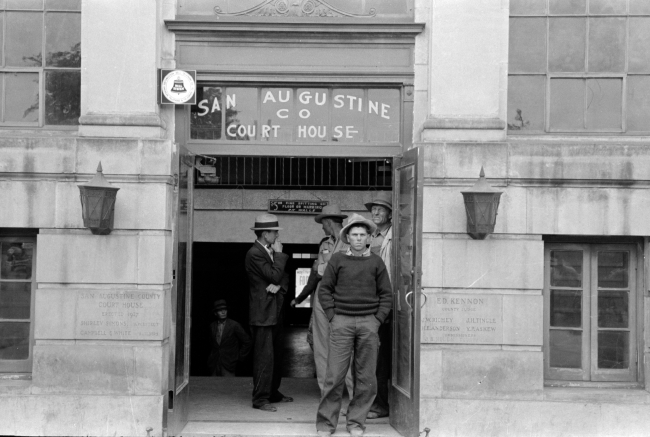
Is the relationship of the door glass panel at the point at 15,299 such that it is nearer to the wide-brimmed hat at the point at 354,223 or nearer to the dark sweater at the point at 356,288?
the dark sweater at the point at 356,288

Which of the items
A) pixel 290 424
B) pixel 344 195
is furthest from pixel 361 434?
pixel 344 195

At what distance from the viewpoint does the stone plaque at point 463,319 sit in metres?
8.77

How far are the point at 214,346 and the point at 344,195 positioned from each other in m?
3.67

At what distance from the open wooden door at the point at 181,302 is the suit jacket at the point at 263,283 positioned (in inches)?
31.8

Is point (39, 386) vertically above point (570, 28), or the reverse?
point (570, 28)

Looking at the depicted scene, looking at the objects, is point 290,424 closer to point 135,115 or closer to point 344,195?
point 135,115

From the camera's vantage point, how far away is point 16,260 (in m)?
9.21

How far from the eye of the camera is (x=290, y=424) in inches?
359

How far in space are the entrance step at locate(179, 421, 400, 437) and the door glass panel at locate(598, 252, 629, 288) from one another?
2733 mm

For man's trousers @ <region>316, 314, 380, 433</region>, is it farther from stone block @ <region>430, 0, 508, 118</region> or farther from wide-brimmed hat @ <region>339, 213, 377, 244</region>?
stone block @ <region>430, 0, 508, 118</region>

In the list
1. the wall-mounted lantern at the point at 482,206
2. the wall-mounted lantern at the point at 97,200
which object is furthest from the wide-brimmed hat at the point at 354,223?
the wall-mounted lantern at the point at 97,200

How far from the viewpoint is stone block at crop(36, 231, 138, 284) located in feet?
28.9

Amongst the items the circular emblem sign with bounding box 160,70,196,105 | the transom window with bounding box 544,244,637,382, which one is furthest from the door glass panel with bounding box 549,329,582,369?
the circular emblem sign with bounding box 160,70,196,105

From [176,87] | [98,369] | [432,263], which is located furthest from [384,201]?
[98,369]
